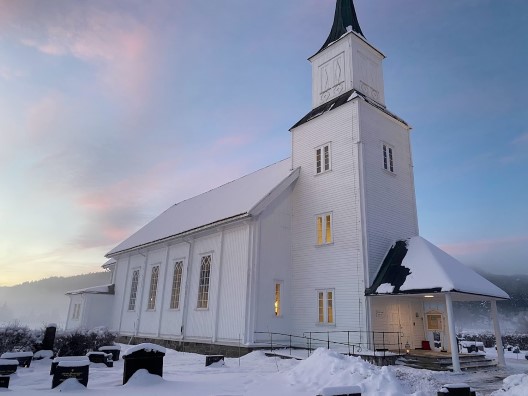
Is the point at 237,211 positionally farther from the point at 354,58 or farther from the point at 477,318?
the point at 477,318

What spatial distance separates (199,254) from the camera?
2398cm

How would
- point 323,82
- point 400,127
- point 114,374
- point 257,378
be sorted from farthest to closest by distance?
point 323,82, point 400,127, point 114,374, point 257,378

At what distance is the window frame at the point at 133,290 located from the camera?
30.3 m

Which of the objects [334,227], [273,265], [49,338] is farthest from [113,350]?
[334,227]

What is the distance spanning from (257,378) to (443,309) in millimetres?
12092

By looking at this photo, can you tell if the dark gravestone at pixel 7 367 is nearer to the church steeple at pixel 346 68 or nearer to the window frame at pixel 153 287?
the window frame at pixel 153 287

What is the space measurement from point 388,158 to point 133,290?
21.5 metres

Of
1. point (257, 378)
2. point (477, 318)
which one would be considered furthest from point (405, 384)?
point (477, 318)

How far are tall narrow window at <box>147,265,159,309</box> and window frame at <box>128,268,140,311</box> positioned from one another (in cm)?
227

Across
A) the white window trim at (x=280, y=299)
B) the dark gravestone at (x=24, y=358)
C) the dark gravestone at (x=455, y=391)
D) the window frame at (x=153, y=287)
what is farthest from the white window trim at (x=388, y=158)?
the dark gravestone at (x=24, y=358)

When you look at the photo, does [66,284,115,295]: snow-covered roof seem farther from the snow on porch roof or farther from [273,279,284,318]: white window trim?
the snow on porch roof

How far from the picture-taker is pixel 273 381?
1117 cm

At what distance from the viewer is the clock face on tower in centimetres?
2411

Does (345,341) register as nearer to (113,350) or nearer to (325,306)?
(325,306)
